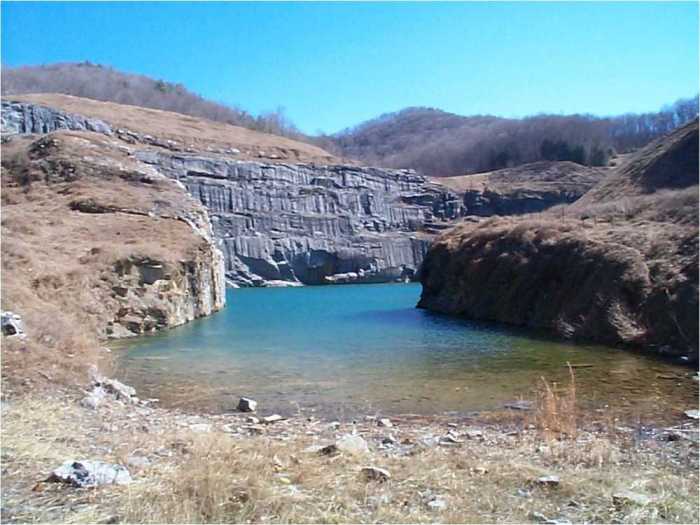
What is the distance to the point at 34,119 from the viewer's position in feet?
196

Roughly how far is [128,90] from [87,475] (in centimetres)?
14938

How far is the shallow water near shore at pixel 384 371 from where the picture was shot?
11422mm

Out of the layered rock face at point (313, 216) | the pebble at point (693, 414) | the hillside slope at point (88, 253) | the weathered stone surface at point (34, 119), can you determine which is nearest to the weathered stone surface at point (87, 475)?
the hillside slope at point (88, 253)

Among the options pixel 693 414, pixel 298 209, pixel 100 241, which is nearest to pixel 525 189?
pixel 298 209

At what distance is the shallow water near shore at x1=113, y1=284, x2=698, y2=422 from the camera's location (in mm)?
11422

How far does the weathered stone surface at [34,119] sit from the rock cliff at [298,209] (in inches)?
3.7

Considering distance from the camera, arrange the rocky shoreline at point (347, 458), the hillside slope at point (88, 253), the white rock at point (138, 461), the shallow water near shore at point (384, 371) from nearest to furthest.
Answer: the rocky shoreline at point (347, 458) < the white rock at point (138, 461) < the shallow water near shore at point (384, 371) < the hillside slope at point (88, 253)

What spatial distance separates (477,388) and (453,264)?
22807 mm

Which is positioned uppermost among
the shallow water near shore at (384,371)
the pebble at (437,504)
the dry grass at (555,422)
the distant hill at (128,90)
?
the distant hill at (128,90)

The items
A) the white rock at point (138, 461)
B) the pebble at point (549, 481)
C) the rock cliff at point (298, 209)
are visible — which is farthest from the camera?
the rock cliff at point (298, 209)

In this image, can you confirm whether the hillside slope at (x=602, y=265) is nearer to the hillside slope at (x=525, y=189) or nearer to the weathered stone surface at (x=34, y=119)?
the weathered stone surface at (x=34, y=119)

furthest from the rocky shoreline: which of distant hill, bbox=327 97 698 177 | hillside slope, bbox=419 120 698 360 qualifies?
distant hill, bbox=327 97 698 177

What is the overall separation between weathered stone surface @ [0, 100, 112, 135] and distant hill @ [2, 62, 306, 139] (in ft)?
225

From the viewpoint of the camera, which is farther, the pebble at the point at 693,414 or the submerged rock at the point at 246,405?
the submerged rock at the point at 246,405
